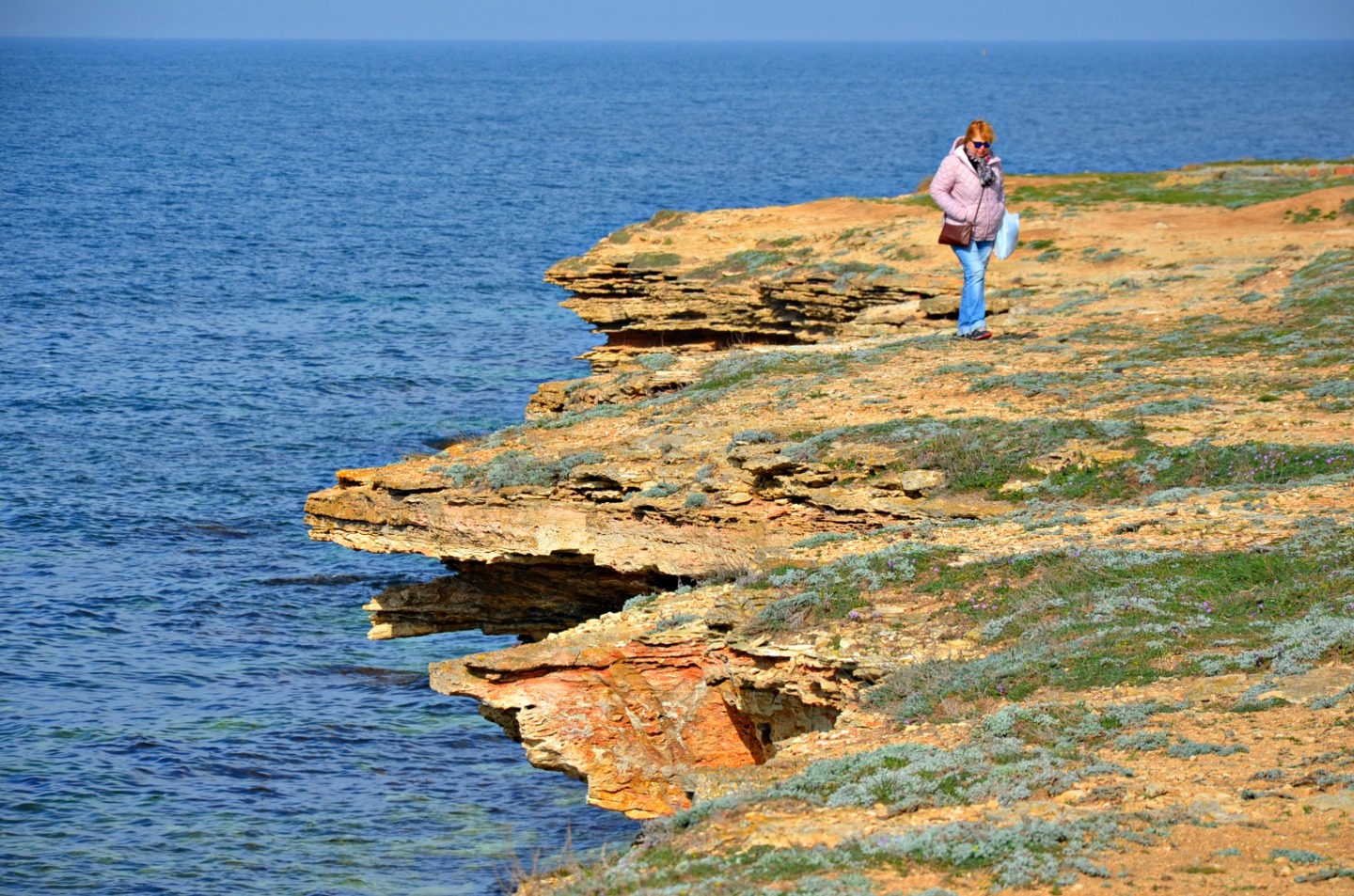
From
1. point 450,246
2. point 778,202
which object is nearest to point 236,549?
point 450,246

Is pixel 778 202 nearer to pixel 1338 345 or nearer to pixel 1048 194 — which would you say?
pixel 1048 194

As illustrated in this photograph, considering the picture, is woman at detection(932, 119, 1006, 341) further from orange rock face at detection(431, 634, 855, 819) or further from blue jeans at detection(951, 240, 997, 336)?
orange rock face at detection(431, 634, 855, 819)

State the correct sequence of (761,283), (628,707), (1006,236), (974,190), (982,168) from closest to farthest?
(628,707)
(982,168)
(974,190)
(1006,236)
(761,283)

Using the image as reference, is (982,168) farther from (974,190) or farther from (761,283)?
(761,283)

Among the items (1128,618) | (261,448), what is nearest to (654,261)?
(261,448)

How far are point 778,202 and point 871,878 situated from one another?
6192 cm

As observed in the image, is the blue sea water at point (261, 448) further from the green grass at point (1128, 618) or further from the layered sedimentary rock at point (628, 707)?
the green grass at point (1128, 618)

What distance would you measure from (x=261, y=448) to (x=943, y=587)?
22.4 meters

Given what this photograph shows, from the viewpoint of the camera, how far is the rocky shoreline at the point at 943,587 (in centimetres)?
940

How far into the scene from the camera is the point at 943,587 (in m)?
13.7

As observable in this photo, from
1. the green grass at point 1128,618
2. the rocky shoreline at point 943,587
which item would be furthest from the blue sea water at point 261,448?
the green grass at point 1128,618

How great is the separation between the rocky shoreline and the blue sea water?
2.76m

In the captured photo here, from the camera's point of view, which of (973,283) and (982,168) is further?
(973,283)

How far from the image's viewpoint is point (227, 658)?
74.2 feet
